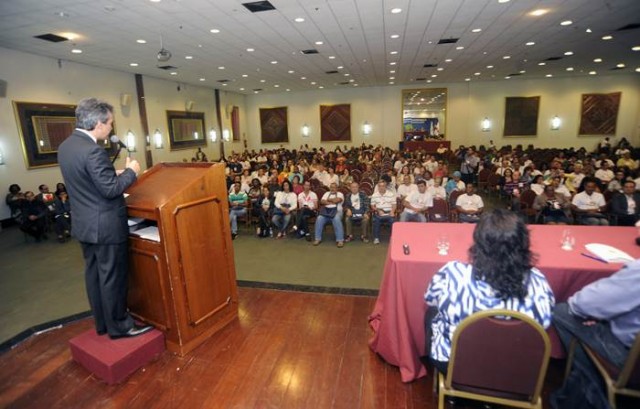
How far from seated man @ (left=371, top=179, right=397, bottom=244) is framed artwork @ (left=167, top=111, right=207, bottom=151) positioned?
10389 millimetres

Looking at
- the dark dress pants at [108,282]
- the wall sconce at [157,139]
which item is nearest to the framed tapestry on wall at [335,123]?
the wall sconce at [157,139]

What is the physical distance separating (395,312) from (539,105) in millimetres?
18974

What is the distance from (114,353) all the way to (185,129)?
13419mm

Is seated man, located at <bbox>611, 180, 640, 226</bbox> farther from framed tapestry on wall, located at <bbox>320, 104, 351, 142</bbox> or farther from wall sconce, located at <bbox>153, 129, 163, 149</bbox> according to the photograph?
framed tapestry on wall, located at <bbox>320, 104, 351, 142</bbox>

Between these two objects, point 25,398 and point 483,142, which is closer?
point 25,398

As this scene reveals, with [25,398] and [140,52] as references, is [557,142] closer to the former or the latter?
[140,52]

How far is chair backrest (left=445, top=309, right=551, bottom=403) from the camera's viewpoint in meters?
1.56

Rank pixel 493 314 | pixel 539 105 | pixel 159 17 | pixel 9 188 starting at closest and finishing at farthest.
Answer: pixel 493 314 < pixel 159 17 < pixel 9 188 < pixel 539 105

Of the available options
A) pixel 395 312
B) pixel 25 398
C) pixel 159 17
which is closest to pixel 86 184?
pixel 25 398

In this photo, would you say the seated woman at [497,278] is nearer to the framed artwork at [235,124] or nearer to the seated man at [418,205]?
the seated man at [418,205]

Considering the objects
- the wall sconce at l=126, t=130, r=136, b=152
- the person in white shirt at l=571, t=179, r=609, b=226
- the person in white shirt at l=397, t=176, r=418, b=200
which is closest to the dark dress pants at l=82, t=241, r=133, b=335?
the person in white shirt at l=397, t=176, r=418, b=200

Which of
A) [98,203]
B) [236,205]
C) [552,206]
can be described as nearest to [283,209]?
[236,205]

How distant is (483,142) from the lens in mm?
17938

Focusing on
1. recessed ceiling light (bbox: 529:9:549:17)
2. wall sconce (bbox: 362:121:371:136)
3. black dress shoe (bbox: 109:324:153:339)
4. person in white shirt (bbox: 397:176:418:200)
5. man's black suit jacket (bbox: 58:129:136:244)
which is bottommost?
black dress shoe (bbox: 109:324:153:339)
